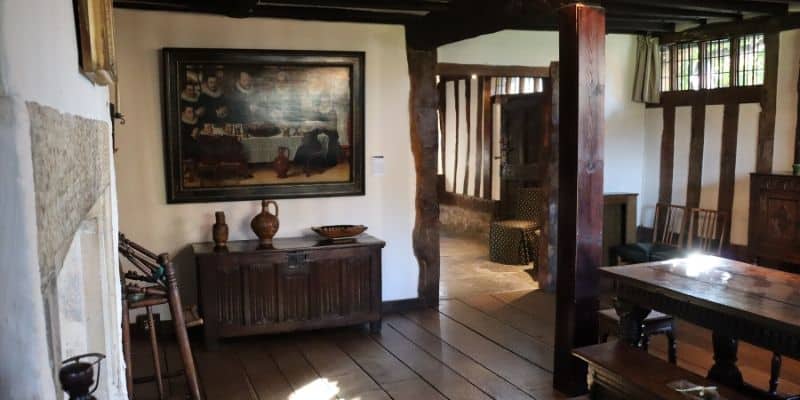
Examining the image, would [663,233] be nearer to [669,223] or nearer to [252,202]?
[669,223]

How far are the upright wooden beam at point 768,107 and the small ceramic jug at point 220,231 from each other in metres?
4.60

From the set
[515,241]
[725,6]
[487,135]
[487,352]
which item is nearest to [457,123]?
[487,135]

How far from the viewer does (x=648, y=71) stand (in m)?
6.32

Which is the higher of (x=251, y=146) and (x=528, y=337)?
(x=251, y=146)

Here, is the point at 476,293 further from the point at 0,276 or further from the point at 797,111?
the point at 0,276

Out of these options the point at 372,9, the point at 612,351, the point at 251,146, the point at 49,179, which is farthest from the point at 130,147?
the point at 49,179

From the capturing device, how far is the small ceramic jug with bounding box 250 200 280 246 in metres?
4.73

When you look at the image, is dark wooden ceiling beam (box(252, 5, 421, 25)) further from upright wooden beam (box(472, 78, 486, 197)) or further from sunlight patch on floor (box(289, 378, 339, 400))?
upright wooden beam (box(472, 78, 486, 197))

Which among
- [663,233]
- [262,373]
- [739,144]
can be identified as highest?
[739,144]

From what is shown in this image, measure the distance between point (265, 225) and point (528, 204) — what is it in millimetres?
3916

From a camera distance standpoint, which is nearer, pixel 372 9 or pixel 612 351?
pixel 612 351

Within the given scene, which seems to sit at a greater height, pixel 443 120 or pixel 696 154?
pixel 443 120

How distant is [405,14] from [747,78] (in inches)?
126

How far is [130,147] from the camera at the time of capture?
4.57m
